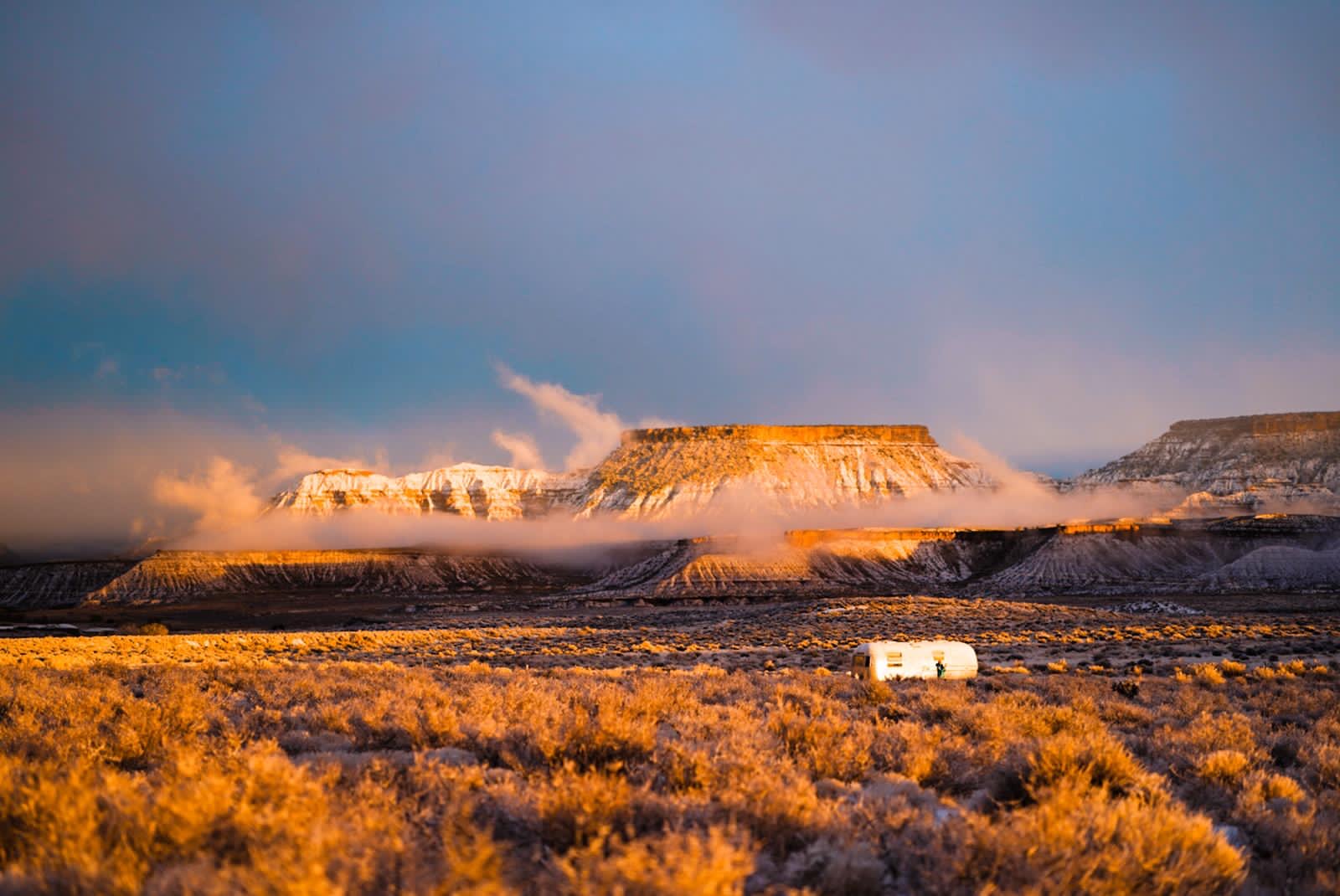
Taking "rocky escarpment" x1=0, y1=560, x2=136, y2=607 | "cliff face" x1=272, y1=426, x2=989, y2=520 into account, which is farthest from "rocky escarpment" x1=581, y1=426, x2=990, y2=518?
"rocky escarpment" x1=0, y1=560, x2=136, y2=607

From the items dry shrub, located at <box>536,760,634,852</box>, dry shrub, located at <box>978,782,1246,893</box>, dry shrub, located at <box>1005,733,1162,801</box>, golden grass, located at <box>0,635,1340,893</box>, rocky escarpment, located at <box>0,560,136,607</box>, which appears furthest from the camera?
rocky escarpment, located at <box>0,560,136,607</box>

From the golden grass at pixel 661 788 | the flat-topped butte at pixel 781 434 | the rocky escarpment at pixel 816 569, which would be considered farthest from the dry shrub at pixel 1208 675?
the flat-topped butte at pixel 781 434

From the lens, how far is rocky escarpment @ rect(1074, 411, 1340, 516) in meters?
144

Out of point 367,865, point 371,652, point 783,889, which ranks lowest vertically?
point 371,652

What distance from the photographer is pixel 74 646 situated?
3669 cm

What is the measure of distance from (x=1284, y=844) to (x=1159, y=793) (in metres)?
0.81

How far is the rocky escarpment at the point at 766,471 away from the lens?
567 feet

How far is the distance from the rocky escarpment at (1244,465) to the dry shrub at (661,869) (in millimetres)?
160535

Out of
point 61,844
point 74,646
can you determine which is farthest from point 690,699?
point 74,646

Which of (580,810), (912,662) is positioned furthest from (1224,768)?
(912,662)

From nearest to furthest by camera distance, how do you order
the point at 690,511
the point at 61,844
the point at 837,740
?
the point at 61,844 < the point at 837,740 < the point at 690,511

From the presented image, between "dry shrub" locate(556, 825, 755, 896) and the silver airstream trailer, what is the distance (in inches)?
591

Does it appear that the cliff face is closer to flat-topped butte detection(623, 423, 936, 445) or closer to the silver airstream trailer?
flat-topped butte detection(623, 423, 936, 445)

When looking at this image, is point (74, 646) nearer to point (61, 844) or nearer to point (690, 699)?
point (690, 699)
